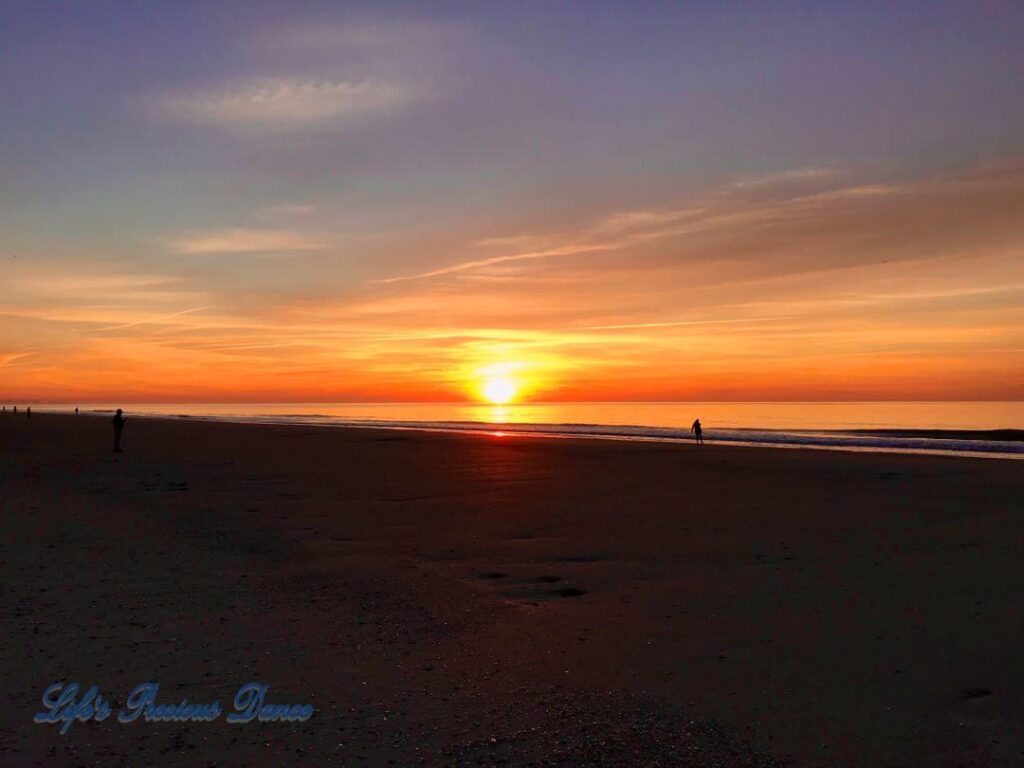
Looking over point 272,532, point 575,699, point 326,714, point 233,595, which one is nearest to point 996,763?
point 575,699

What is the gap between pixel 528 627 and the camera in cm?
812

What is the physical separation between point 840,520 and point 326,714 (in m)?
12.3

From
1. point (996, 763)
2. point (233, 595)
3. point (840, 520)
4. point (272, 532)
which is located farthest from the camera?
point (840, 520)

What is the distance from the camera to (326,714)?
18.8 ft

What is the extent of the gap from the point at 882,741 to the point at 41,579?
9.87 metres

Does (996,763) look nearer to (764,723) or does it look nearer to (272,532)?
(764,723)

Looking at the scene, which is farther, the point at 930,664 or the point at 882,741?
the point at 930,664

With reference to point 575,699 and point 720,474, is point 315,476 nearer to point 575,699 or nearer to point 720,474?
point 720,474

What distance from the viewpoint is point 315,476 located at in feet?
75.6

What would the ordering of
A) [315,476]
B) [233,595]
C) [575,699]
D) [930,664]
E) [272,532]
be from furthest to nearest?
[315,476] < [272,532] < [233,595] < [930,664] < [575,699]

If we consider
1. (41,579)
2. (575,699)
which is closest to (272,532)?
(41,579)

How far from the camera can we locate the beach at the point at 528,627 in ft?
17.8

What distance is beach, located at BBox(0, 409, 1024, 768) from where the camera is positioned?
17.8 feet

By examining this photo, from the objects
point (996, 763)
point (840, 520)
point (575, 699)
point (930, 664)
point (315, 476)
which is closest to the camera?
point (996, 763)
